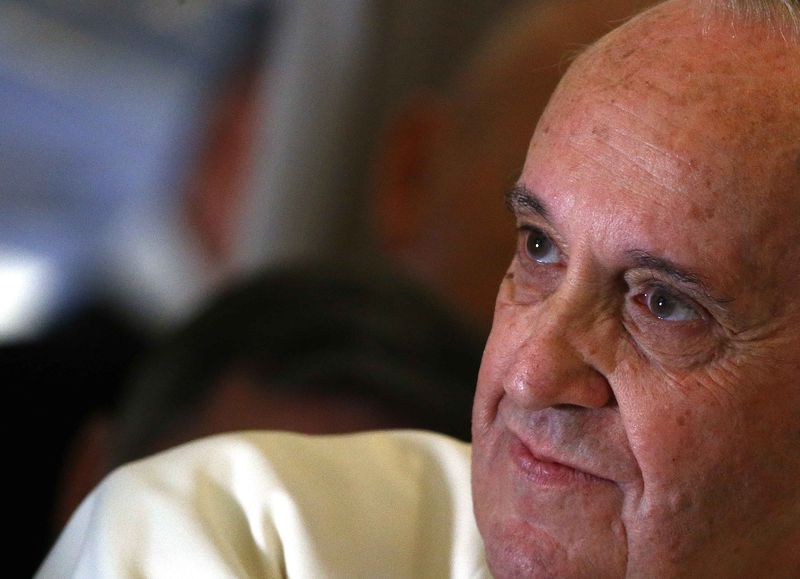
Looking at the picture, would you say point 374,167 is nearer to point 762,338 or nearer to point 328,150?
point 328,150

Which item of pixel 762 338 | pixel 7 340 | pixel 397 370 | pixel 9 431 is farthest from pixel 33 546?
pixel 762 338

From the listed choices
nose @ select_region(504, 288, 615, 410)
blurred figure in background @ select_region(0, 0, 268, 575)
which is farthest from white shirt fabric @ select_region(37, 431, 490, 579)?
blurred figure in background @ select_region(0, 0, 268, 575)

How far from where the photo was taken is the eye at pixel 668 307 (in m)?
1.44

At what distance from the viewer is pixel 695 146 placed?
1396mm

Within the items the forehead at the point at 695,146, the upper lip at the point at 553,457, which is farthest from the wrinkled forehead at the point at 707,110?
the upper lip at the point at 553,457

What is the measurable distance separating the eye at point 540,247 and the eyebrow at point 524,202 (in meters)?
0.03

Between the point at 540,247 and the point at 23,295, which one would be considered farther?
the point at 23,295

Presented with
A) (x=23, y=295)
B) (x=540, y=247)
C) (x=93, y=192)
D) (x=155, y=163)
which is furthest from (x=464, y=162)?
(x=540, y=247)

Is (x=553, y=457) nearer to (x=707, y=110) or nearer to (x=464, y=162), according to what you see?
(x=707, y=110)

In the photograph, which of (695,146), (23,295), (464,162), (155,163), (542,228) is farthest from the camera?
(464,162)

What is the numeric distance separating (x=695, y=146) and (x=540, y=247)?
0.81 ft

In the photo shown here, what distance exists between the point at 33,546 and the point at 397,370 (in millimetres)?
820

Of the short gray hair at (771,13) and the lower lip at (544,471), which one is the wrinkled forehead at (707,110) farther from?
the lower lip at (544,471)

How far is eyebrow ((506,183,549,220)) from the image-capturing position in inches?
59.1
